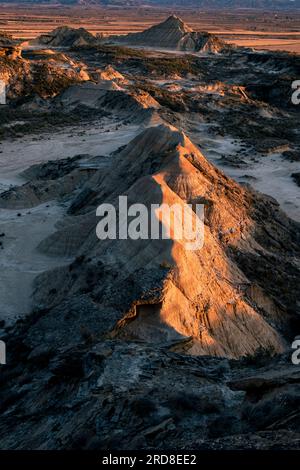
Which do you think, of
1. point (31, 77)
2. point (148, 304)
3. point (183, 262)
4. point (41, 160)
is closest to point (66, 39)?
point (31, 77)

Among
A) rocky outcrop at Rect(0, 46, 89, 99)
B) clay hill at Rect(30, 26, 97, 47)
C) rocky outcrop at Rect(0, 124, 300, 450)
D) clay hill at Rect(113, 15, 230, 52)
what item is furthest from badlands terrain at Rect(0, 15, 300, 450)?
clay hill at Rect(30, 26, 97, 47)

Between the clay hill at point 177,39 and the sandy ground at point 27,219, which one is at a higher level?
the clay hill at point 177,39

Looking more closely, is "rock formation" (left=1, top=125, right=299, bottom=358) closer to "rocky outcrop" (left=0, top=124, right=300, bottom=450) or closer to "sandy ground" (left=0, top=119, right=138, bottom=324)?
"rocky outcrop" (left=0, top=124, right=300, bottom=450)

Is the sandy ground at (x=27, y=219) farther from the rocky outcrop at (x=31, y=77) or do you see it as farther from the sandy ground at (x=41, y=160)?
the rocky outcrop at (x=31, y=77)

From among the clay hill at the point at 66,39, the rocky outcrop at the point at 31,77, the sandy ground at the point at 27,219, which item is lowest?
the sandy ground at the point at 27,219

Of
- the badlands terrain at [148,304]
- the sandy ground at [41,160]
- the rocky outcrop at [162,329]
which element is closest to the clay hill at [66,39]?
Answer: the sandy ground at [41,160]

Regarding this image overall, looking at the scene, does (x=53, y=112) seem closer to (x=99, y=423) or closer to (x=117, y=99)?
(x=117, y=99)
